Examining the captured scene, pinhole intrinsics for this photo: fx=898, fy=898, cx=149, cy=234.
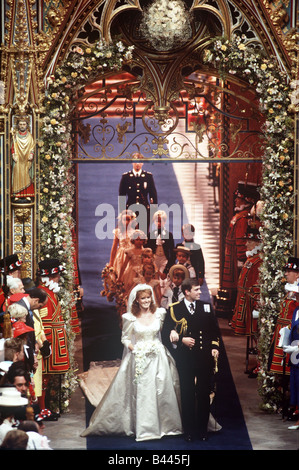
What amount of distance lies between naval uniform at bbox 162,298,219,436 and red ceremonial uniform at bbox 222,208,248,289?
2.76m

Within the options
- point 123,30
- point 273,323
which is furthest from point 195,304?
point 123,30

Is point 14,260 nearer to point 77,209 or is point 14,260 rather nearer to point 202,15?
point 77,209

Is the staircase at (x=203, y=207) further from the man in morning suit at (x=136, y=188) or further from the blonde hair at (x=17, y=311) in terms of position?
the blonde hair at (x=17, y=311)

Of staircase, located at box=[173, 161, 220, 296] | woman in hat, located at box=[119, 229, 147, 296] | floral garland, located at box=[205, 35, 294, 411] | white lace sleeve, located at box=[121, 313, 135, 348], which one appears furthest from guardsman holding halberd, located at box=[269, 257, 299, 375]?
woman in hat, located at box=[119, 229, 147, 296]

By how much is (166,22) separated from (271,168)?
2212 millimetres

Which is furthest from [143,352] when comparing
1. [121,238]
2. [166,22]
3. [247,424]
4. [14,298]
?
[166,22]

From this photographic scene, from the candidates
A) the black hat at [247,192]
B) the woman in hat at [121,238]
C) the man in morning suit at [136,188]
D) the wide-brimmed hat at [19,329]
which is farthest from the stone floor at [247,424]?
→ the black hat at [247,192]

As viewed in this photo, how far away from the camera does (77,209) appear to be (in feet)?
39.7

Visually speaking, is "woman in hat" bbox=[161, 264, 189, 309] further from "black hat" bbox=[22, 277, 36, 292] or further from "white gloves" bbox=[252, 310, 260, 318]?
"black hat" bbox=[22, 277, 36, 292]

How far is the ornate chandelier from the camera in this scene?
36.3 feet

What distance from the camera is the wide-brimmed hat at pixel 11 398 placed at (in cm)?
834

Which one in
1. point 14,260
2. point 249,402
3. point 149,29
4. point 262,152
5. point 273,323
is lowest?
point 249,402

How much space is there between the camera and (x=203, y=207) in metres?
12.5

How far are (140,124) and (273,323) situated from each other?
3.10 meters
